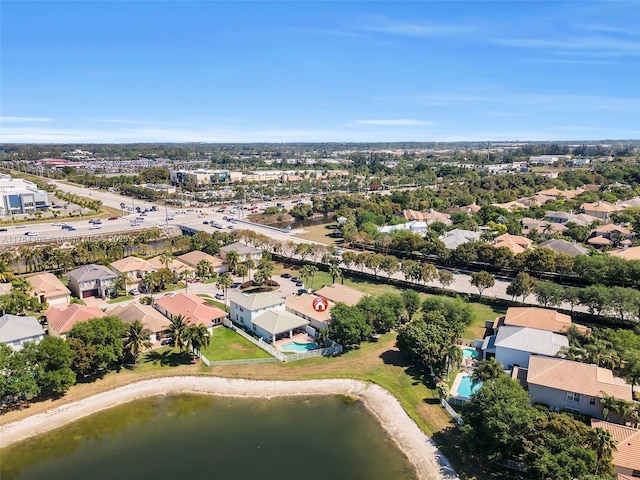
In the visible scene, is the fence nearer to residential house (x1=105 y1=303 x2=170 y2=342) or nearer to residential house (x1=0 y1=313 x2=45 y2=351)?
residential house (x1=105 y1=303 x2=170 y2=342)

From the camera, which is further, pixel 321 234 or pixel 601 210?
pixel 601 210

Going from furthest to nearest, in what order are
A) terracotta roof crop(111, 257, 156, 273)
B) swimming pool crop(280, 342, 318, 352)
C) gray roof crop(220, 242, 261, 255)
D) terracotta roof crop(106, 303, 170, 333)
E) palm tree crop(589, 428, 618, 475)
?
1. gray roof crop(220, 242, 261, 255)
2. terracotta roof crop(111, 257, 156, 273)
3. terracotta roof crop(106, 303, 170, 333)
4. swimming pool crop(280, 342, 318, 352)
5. palm tree crop(589, 428, 618, 475)

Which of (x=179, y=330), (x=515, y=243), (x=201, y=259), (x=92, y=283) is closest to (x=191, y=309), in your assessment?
(x=179, y=330)

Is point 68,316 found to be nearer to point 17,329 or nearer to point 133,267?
point 17,329

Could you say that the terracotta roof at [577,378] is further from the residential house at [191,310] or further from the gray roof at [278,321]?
the residential house at [191,310]

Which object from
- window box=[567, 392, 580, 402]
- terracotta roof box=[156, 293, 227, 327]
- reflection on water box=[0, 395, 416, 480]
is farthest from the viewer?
terracotta roof box=[156, 293, 227, 327]

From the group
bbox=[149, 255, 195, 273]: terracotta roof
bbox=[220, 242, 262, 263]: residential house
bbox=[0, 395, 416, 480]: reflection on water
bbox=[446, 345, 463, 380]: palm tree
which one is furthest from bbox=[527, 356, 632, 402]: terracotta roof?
bbox=[149, 255, 195, 273]: terracotta roof

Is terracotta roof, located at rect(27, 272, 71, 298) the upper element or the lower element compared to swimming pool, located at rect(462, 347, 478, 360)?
upper

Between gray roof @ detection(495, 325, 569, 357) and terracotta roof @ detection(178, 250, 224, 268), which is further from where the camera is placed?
terracotta roof @ detection(178, 250, 224, 268)
